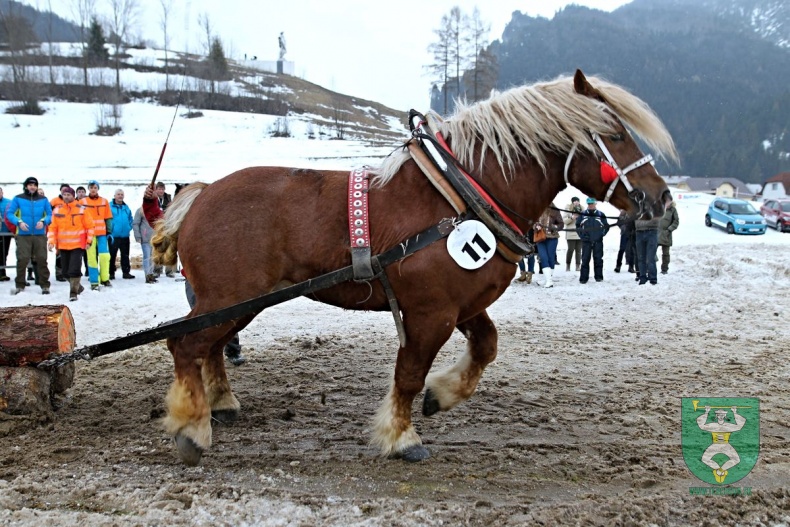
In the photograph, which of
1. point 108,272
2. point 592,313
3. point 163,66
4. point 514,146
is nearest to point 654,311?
point 592,313

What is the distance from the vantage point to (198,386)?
3.76m

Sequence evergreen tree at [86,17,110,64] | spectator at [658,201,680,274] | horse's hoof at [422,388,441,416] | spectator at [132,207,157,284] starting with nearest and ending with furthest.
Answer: horse's hoof at [422,388,441,416] < spectator at [132,207,157,284] < spectator at [658,201,680,274] < evergreen tree at [86,17,110,64]

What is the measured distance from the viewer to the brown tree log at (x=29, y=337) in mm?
4246

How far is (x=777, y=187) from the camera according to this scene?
6981cm

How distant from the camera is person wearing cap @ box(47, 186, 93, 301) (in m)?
9.63

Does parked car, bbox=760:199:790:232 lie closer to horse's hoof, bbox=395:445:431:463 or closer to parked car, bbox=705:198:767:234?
parked car, bbox=705:198:767:234

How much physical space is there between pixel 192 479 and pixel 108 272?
8416 millimetres

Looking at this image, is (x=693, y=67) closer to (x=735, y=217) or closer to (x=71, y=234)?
(x=735, y=217)

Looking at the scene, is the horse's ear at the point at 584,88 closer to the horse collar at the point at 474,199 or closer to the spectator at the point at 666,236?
the horse collar at the point at 474,199

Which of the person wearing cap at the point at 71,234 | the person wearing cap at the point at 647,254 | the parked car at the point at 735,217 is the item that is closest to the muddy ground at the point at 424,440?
the person wearing cap at the point at 71,234

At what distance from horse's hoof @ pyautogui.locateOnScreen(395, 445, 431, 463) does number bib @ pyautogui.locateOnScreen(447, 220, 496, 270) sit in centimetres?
123

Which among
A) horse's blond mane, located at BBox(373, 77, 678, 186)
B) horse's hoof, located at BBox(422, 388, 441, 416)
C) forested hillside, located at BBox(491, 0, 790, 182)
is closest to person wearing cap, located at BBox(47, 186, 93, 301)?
horse's hoof, located at BBox(422, 388, 441, 416)

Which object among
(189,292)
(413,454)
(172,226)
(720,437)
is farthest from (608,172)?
(189,292)

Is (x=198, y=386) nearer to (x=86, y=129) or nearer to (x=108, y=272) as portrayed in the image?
(x=108, y=272)
